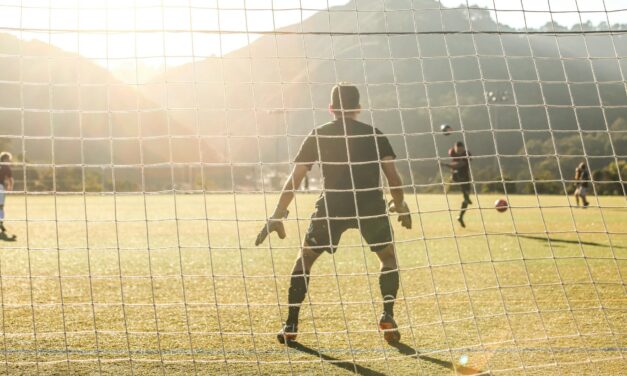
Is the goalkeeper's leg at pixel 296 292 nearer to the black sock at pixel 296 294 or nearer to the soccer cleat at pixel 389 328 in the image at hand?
the black sock at pixel 296 294

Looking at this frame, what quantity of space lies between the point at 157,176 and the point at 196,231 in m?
53.9

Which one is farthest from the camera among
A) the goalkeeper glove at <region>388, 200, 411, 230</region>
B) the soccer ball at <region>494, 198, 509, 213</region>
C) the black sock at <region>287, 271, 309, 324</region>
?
the soccer ball at <region>494, 198, 509, 213</region>

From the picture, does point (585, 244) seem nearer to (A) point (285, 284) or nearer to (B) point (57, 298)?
(A) point (285, 284)

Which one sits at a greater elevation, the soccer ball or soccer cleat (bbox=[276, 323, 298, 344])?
the soccer ball

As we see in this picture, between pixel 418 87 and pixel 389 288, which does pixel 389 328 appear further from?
pixel 418 87

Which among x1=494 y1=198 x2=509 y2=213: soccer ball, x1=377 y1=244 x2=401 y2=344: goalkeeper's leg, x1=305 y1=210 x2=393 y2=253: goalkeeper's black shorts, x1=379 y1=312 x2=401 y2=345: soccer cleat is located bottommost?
x1=379 y1=312 x2=401 y2=345: soccer cleat

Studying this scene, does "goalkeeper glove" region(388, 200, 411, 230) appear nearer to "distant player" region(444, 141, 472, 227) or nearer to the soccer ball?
the soccer ball

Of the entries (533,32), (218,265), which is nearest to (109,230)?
(218,265)

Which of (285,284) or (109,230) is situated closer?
(285,284)

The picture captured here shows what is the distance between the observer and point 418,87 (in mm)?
130375

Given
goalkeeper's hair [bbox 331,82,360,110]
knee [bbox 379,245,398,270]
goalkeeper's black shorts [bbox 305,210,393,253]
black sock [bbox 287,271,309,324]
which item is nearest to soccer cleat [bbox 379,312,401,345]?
knee [bbox 379,245,398,270]

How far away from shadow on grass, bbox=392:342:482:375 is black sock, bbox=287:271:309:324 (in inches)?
33.1

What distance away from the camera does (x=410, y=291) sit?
724 cm

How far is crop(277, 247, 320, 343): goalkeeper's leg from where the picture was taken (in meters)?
5.03
